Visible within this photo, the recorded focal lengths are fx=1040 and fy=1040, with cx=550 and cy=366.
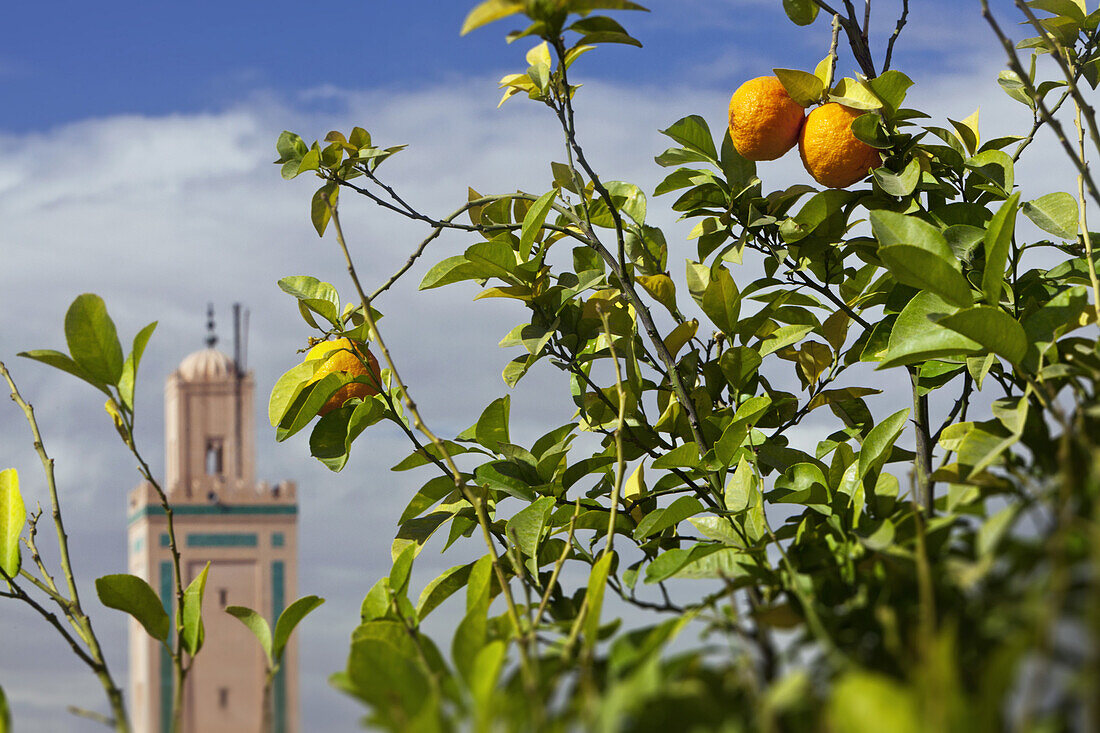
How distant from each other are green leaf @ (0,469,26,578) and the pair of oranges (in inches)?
24.1

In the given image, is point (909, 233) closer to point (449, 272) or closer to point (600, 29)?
point (600, 29)

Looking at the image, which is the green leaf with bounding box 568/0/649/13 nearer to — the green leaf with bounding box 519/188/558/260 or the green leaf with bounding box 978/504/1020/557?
the green leaf with bounding box 519/188/558/260

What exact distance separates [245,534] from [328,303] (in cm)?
1749

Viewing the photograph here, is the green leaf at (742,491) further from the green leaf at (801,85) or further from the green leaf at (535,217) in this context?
the green leaf at (801,85)

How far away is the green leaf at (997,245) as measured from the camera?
52 cm

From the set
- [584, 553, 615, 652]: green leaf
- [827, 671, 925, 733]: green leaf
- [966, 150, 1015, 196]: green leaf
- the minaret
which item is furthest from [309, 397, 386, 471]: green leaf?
the minaret

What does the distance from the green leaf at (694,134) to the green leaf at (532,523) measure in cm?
39

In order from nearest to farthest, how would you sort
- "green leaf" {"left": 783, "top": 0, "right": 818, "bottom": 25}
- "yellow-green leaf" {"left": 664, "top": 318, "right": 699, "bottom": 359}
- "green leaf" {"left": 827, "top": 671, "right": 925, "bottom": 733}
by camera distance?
"green leaf" {"left": 827, "top": 671, "right": 925, "bottom": 733}
"yellow-green leaf" {"left": 664, "top": 318, "right": 699, "bottom": 359}
"green leaf" {"left": 783, "top": 0, "right": 818, "bottom": 25}

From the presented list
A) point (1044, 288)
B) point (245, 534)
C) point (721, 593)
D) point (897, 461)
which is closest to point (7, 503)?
point (721, 593)

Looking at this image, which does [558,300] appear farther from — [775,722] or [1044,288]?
[775,722]

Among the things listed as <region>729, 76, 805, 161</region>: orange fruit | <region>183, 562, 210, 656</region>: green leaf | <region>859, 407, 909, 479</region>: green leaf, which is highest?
<region>729, 76, 805, 161</region>: orange fruit

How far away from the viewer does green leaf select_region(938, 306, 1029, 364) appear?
51cm

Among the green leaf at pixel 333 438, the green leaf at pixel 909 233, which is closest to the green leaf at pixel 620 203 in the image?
the green leaf at pixel 333 438

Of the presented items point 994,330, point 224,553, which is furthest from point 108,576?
point 224,553
